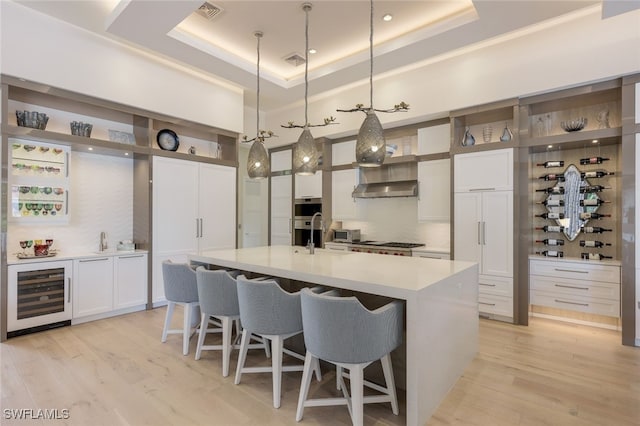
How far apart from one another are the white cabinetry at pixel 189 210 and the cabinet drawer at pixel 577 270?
176 inches

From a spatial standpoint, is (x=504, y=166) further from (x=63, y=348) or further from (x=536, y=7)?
(x=63, y=348)

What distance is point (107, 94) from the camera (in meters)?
4.05

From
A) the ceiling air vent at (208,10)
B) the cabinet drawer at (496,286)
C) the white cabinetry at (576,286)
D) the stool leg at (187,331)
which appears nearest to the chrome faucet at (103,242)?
the stool leg at (187,331)

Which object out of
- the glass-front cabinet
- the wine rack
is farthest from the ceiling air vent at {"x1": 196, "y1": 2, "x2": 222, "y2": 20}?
the wine rack

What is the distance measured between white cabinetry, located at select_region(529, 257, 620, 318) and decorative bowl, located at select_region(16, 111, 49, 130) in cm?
595

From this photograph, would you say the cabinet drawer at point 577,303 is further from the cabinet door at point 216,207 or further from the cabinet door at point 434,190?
the cabinet door at point 216,207

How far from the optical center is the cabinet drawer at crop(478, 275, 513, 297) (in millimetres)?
4031

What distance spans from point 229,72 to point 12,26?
2243 millimetres

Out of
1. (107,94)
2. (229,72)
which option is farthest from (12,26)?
(229,72)

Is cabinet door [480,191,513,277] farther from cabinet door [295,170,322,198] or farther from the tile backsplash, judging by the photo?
cabinet door [295,170,322,198]

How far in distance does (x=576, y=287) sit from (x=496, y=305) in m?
0.86

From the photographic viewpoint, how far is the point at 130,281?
14.4ft

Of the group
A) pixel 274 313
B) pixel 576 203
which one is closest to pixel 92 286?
pixel 274 313

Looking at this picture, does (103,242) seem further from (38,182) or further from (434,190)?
(434,190)
